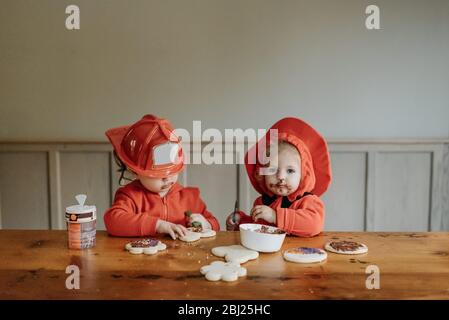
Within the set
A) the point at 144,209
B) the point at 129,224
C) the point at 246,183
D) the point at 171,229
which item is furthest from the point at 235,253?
the point at 246,183

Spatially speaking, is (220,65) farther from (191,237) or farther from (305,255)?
(305,255)

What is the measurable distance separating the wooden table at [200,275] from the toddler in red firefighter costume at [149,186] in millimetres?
74

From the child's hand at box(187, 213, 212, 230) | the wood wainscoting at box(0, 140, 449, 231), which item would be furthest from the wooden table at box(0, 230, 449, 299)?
the wood wainscoting at box(0, 140, 449, 231)

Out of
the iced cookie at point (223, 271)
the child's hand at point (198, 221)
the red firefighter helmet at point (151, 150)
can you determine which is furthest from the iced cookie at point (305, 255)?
the red firefighter helmet at point (151, 150)

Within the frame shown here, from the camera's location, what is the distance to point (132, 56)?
9.55 ft

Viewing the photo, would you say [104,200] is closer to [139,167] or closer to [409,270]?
[139,167]

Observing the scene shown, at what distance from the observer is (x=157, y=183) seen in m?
1.56

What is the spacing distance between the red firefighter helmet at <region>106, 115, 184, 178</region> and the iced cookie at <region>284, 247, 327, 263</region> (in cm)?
53

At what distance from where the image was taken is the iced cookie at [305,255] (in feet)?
3.76

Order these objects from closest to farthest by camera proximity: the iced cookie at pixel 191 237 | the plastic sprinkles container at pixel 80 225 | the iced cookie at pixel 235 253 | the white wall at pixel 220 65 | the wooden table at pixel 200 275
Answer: the wooden table at pixel 200 275, the iced cookie at pixel 235 253, the plastic sprinkles container at pixel 80 225, the iced cookie at pixel 191 237, the white wall at pixel 220 65

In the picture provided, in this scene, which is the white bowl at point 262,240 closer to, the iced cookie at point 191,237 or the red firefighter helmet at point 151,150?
the iced cookie at point 191,237

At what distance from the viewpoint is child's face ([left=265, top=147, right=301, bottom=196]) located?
5.10 feet

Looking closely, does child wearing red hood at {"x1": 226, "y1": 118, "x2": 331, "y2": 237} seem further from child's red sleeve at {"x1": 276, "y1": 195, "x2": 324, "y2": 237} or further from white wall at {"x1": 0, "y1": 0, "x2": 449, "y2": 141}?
white wall at {"x1": 0, "y1": 0, "x2": 449, "y2": 141}
